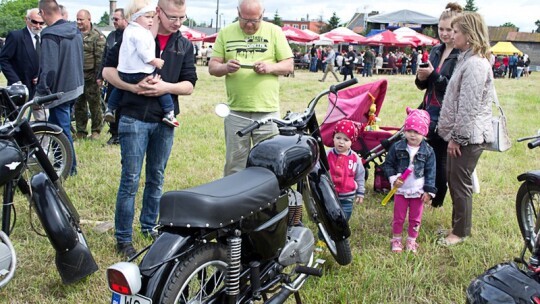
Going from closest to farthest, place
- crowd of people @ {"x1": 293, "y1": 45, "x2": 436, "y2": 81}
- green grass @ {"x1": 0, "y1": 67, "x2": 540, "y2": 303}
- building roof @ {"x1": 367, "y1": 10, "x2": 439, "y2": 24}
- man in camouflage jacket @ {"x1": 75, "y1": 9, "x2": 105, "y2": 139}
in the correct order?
green grass @ {"x1": 0, "y1": 67, "x2": 540, "y2": 303} < man in camouflage jacket @ {"x1": 75, "y1": 9, "x2": 105, "y2": 139} < crowd of people @ {"x1": 293, "y1": 45, "x2": 436, "y2": 81} < building roof @ {"x1": 367, "y1": 10, "x2": 439, "y2": 24}

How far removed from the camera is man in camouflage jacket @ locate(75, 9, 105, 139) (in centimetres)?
775

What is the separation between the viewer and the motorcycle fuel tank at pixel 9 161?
9.77ft

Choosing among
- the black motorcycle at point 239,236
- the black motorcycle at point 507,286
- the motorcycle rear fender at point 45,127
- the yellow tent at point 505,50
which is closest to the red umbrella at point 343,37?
the yellow tent at point 505,50

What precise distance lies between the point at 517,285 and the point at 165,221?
1410 mm

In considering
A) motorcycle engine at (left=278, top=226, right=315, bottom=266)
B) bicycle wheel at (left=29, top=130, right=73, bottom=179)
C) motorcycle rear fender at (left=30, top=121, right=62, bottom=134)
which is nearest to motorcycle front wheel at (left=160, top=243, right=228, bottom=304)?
motorcycle engine at (left=278, top=226, right=315, bottom=266)

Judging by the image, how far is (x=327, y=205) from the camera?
137 inches

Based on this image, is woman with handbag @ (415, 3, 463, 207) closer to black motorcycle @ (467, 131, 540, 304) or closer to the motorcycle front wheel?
black motorcycle @ (467, 131, 540, 304)

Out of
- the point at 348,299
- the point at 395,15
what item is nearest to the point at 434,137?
the point at 348,299

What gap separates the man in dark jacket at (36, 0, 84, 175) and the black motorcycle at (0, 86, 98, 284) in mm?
2186

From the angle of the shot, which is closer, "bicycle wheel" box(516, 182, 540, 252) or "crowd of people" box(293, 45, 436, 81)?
"bicycle wheel" box(516, 182, 540, 252)

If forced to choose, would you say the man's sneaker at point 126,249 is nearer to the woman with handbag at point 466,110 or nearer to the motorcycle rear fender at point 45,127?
the motorcycle rear fender at point 45,127

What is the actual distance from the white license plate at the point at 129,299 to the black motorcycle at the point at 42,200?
3.89ft

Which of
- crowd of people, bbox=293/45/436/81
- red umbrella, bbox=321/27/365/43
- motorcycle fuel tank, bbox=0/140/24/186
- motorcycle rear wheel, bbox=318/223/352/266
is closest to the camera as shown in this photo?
motorcycle fuel tank, bbox=0/140/24/186

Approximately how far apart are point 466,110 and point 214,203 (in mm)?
2466
